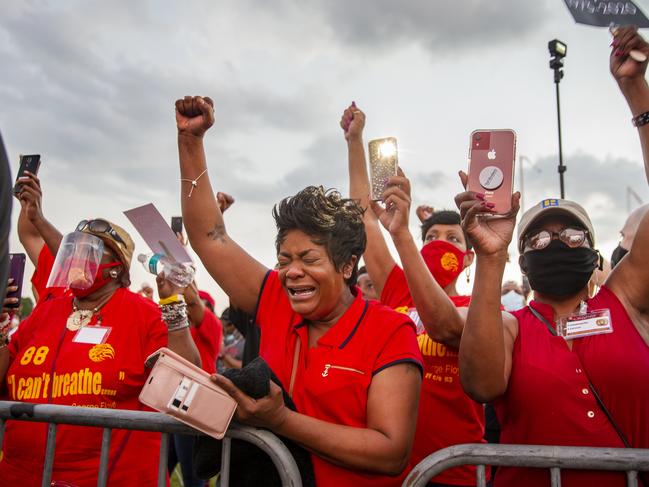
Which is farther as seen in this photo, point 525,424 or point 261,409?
point 525,424

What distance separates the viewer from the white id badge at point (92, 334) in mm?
A: 3006

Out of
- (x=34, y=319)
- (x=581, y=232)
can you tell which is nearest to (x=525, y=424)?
(x=581, y=232)

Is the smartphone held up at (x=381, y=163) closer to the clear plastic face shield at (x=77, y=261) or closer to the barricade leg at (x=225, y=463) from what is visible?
the barricade leg at (x=225, y=463)

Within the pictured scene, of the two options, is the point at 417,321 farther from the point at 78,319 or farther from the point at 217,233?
the point at 78,319

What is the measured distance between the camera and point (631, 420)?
6.86ft

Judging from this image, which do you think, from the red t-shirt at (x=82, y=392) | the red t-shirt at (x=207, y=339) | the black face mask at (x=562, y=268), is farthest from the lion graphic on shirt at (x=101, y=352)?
the black face mask at (x=562, y=268)

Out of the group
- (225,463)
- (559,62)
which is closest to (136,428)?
(225,463)

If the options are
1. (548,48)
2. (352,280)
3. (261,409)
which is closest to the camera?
(261,409)

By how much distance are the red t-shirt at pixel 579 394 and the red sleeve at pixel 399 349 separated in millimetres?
448

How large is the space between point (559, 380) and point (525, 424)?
0.71 feet

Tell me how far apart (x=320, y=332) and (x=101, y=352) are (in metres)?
1.31

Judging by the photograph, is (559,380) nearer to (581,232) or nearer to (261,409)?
(581,232)

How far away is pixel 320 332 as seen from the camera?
2.32 meters

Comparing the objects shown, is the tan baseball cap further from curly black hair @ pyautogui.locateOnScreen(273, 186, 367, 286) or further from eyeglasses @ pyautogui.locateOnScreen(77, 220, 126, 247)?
eyeglasses @ pyautogui.locateOnScreen(77, 220, 126, 247)
